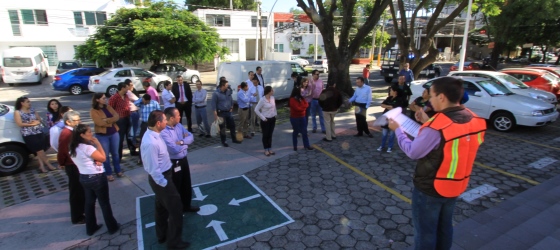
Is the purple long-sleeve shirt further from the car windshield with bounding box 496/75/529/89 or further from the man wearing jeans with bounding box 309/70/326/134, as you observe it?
the car windshield with bounding box 496/75/529/89

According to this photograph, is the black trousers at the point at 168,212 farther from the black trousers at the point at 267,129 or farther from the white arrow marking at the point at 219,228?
the black trousers at the point at 267,129

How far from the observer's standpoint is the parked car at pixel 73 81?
15.8 meters

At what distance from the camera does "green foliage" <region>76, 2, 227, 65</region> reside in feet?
58.7

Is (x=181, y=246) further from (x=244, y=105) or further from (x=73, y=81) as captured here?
(x=73, y=81)

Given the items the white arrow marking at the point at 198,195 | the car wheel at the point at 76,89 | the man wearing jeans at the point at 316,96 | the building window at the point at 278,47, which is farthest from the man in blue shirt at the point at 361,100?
the building window at the point at 278,47

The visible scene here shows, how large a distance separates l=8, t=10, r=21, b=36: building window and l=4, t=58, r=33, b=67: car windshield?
6.48 meters

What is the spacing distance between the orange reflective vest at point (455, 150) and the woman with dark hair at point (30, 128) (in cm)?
690

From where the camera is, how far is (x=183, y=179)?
14.3ft

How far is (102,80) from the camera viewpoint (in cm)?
1472

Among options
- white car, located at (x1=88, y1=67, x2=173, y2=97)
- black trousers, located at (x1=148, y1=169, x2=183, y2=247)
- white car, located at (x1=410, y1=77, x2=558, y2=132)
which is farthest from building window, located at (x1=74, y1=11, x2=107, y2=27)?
white car, located at (x1=410, y1=77, x2=558, y2=132)

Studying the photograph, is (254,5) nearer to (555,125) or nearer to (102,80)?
(102,80)

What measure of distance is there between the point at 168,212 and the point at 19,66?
2212 centimetres

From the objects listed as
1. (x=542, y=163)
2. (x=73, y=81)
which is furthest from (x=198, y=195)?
(x=73, y=81)

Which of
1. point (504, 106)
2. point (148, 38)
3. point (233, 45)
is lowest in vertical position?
point (504, 106)
